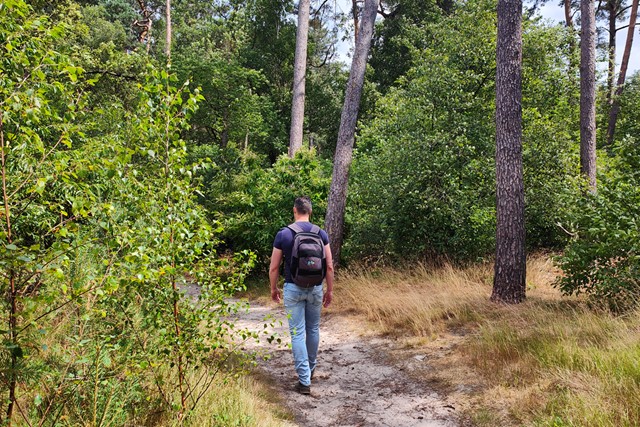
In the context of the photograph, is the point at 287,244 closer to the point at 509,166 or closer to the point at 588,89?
the point at 509,166

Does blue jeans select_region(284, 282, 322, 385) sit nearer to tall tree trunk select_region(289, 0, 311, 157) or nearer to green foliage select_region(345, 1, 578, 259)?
green foliage select_region(345, 1, 578, 259)

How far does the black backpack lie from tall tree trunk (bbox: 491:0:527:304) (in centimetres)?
365

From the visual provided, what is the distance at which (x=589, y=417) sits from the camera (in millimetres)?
3129

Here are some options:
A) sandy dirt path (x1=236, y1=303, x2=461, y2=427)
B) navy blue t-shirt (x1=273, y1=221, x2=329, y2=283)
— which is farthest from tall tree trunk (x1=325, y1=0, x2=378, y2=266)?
navy blue t-shirt (x1=273, y1=221, x2=329, y2=283)

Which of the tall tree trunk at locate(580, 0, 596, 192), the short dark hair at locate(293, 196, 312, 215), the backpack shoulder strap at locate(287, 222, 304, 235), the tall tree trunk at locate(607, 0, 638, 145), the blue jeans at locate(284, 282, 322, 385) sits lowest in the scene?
the blue jeans at locate(284, 282, 322, 385)

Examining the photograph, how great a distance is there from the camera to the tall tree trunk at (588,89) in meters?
10.8

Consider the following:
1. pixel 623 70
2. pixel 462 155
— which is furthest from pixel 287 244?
pixel 623 70

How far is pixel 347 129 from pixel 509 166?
412 centimetres

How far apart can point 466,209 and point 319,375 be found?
5379mm

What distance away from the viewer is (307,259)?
449 centimetres

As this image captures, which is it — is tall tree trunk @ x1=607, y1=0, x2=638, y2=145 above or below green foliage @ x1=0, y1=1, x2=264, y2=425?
above

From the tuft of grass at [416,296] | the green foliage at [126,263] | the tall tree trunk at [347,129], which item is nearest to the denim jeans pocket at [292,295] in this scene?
the green foliage at [126,263]

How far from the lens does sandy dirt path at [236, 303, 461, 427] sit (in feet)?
13.9

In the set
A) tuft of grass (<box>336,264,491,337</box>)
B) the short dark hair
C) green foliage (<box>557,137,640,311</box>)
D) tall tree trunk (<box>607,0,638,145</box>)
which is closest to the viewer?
the short dark hair
